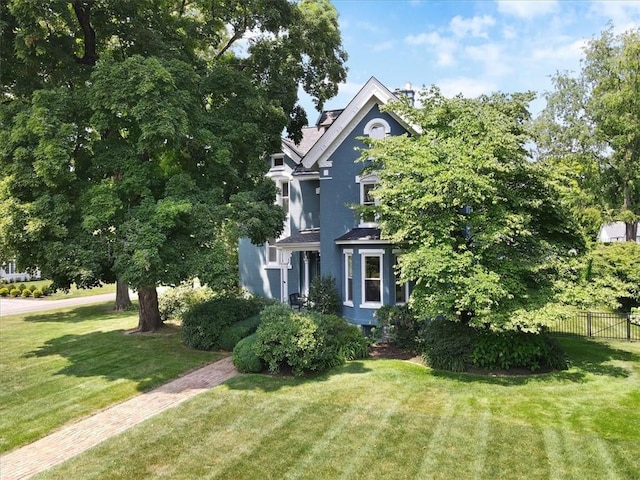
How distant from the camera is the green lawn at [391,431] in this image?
26.2ft

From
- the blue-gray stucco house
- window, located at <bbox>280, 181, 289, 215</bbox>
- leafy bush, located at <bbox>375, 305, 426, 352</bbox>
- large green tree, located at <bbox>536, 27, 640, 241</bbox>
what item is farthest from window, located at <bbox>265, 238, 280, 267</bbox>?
large green tree, located at <bbox>536, 27, 640, 241</bbox>

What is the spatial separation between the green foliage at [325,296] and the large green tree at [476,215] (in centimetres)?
567

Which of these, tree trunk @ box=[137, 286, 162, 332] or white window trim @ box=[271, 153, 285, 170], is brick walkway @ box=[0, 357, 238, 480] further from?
white window trim @ box=[271, 153, 285, 170]

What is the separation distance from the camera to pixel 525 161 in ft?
45.2

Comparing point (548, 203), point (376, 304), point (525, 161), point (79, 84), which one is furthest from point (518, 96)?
point (79, 84)

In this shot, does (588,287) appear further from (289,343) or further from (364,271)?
(289,343)

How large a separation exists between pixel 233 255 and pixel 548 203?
2138 centimetres

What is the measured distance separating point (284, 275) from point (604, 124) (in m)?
24.6

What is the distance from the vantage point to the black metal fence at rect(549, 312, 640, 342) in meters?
18.3

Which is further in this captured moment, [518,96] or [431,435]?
[518,96]

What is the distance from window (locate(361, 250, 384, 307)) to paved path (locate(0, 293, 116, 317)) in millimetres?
21999

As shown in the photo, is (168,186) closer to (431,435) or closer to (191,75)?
(191,75)

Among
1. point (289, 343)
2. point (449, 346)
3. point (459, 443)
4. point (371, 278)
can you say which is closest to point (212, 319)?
point (289, 343)

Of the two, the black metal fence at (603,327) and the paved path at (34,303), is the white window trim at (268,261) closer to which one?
the black metal fence at (603,327)
